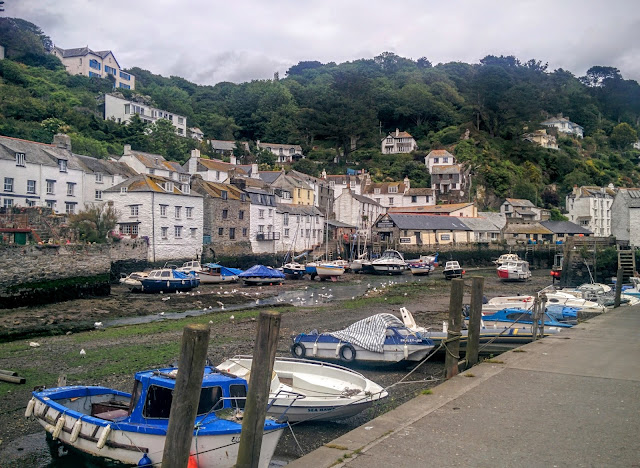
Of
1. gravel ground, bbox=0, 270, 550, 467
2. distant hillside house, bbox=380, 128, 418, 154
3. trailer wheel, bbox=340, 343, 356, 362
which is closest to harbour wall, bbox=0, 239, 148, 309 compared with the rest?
gravel ground, bbox=0, 270, 550, 467

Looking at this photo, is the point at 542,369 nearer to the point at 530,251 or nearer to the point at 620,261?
the point at 620,261

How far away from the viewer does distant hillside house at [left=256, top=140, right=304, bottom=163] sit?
10081cm

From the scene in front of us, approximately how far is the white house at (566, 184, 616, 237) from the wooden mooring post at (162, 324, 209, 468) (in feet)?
290

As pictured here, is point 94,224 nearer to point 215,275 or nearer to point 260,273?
point 215,275

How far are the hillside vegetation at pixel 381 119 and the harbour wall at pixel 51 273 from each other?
3572cm

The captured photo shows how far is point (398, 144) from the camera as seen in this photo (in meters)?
103

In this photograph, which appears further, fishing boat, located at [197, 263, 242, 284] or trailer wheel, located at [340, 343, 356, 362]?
fishing boat, located at [197, 263, 242, 284]

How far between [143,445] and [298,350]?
7906 millimetres

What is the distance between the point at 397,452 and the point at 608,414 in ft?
11.6

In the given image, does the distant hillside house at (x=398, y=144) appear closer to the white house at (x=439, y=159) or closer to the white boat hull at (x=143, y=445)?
the white house at (x=439, y=159)

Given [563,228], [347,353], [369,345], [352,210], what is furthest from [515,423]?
[563,228]

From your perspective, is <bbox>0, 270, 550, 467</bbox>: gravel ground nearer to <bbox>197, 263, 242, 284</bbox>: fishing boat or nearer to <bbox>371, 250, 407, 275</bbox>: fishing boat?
<bbox>197, 263, 242, 284</bbox>: fishing boat

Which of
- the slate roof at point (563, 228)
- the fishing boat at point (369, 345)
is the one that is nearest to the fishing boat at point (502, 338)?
the fishing boat at point (369, 345)

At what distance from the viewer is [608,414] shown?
25.0 feet
